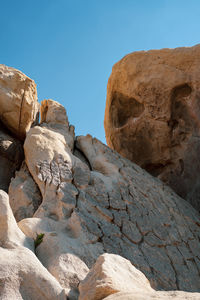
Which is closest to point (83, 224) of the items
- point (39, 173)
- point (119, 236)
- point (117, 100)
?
point (119, 236)

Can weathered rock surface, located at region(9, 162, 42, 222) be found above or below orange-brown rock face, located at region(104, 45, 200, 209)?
below

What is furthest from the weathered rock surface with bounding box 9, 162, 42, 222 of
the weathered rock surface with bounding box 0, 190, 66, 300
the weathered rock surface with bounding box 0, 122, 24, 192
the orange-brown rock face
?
the orange-brown rock face

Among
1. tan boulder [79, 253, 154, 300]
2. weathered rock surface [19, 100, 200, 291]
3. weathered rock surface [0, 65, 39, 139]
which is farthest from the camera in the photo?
weathered rock surface [0, 65, 39, 139]

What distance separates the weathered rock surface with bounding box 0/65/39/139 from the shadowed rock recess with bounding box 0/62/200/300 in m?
0.43

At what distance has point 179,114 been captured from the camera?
6953 mm

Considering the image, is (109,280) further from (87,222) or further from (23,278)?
(87,222)

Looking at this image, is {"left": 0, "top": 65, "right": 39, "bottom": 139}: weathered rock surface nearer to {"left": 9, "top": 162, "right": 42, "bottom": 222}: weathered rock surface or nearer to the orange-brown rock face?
{"left": 9, "top": 162, "right": 42, "bottom": 222}: weathered rock surface

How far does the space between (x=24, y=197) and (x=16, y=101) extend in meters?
1.75

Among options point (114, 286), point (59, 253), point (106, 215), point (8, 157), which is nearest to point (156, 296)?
point (114, 286)

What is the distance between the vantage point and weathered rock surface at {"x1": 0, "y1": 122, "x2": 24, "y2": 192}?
190 inches

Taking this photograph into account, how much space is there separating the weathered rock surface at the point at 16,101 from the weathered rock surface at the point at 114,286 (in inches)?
126

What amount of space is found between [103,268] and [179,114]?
524cm

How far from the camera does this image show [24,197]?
4.03 m

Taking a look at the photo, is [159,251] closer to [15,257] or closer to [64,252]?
[64,252]
